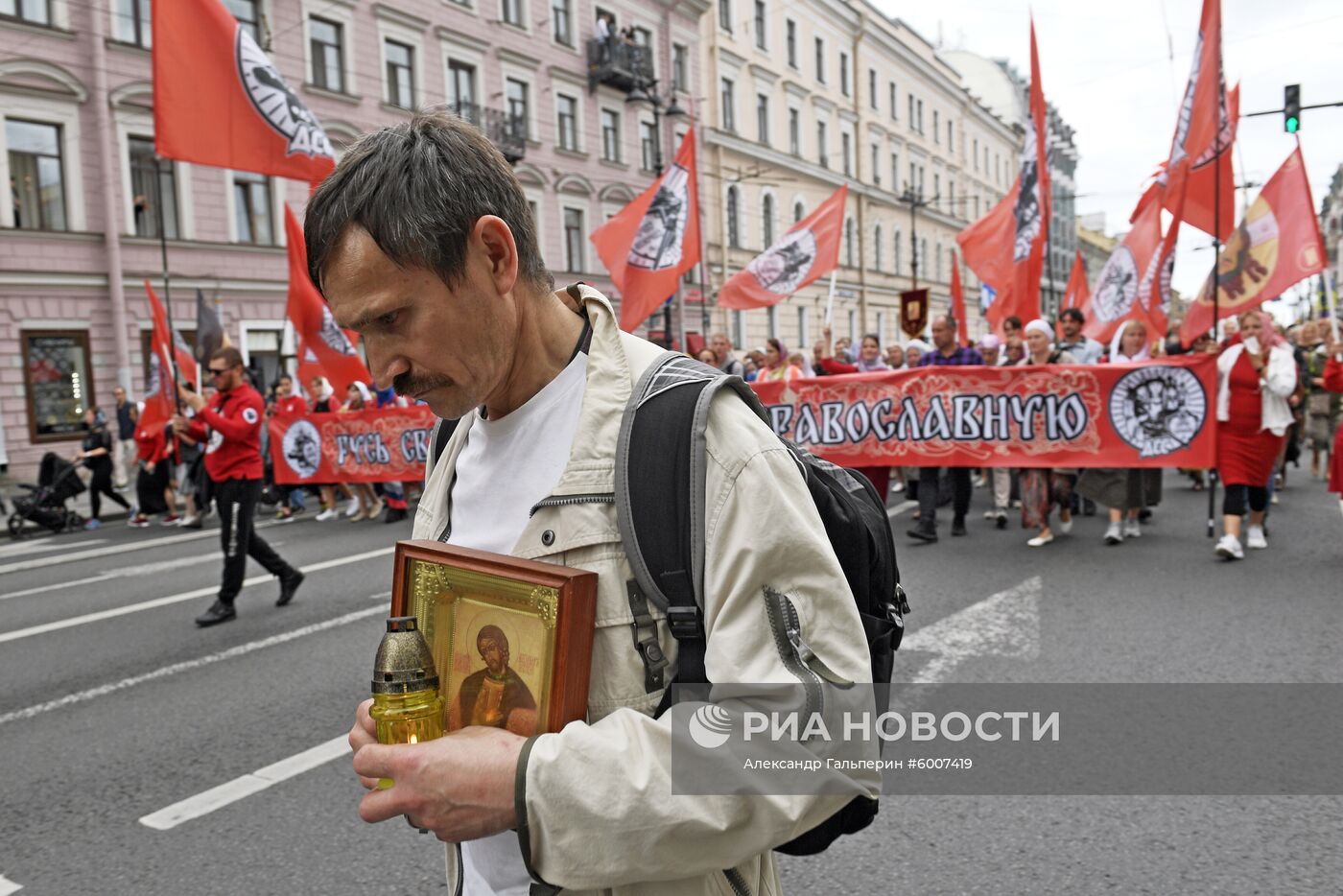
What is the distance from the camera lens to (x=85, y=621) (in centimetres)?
704

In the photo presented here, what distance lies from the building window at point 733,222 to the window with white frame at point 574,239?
799cm

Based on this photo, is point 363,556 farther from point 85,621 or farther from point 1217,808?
point 1217,808

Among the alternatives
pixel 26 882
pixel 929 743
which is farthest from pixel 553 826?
pixel 929 743

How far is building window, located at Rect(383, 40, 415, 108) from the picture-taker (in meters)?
25.6

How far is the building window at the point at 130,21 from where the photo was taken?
1986 centimetres

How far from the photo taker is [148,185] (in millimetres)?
20297

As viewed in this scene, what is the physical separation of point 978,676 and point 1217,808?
4.95 feet

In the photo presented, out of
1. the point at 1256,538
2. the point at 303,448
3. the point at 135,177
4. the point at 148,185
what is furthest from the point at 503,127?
the point at 1256,538

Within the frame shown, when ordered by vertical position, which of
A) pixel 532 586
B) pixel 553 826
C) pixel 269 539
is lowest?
pixel 269 539

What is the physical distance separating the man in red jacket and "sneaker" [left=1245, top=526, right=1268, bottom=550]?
7423 mm

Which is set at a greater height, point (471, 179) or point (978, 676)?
point (471, 179)

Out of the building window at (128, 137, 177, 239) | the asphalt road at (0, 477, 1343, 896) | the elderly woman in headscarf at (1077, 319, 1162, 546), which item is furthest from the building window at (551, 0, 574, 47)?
the elderly woman in headscarf at (1077, 319, 1162, 546)

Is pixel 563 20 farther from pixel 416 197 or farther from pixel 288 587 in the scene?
pixel 416 197

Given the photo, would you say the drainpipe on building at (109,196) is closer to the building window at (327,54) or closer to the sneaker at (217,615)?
the building window at (327,54)
